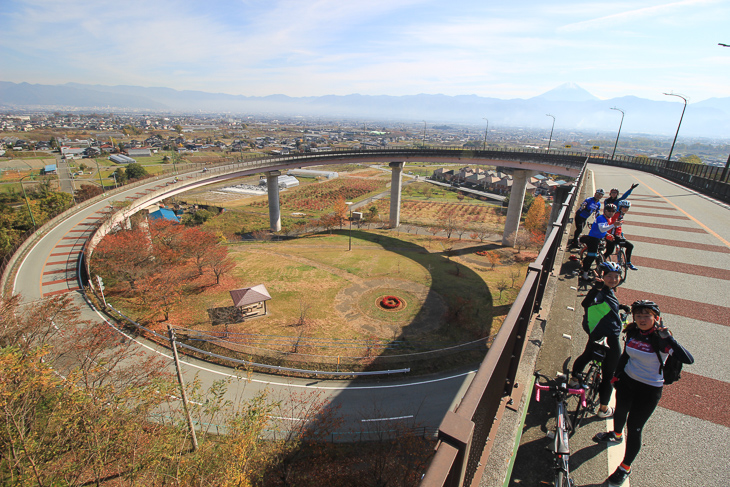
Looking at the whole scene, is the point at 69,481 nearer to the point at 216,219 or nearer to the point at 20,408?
the point at 20,408

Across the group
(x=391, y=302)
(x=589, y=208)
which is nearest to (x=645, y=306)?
(x=589, y=208)

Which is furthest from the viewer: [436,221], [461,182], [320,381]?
[461,182]

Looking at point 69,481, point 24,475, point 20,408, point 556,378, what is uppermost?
point 556,378

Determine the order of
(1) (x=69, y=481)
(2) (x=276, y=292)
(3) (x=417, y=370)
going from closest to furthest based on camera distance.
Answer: (1) (x=69, y=481) < (3) (x=417, y=370) < (2) (x=276, y=292)

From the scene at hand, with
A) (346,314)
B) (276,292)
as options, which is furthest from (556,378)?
(276,292)

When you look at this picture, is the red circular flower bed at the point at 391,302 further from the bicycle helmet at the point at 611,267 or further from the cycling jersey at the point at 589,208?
the bicycle helmet at the point at 611,267

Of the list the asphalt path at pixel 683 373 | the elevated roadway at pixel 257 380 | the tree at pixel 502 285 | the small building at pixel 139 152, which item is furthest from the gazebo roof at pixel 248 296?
the small building at pixel 139 152

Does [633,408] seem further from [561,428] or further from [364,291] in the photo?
[364,291]
